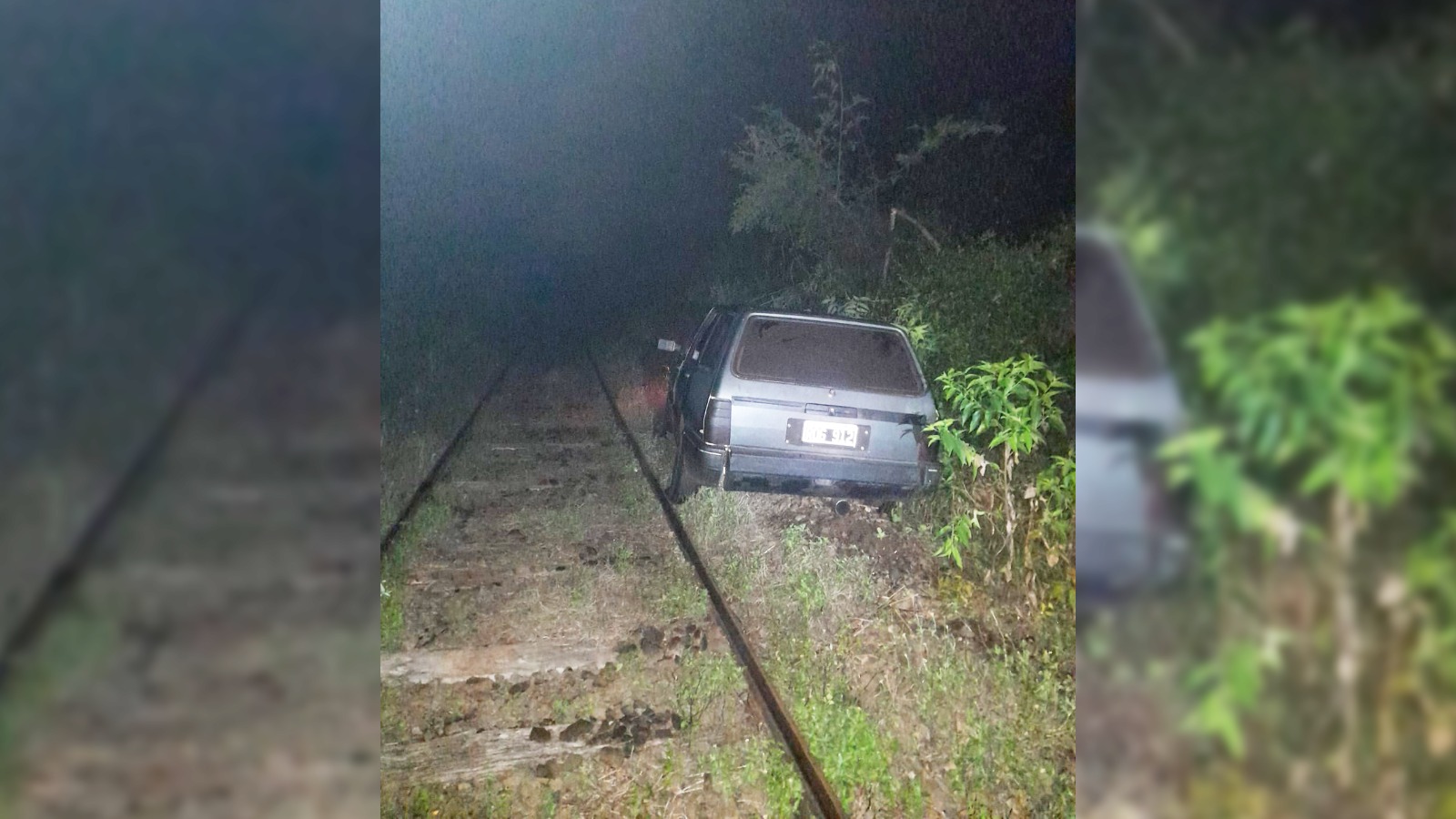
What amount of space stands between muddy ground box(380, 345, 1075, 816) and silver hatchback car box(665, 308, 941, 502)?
526 millimetres

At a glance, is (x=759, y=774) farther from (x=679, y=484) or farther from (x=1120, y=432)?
(x=679, y=484)

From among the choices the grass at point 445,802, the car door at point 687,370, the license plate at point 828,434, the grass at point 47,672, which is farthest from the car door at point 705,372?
the grass at point 47,672

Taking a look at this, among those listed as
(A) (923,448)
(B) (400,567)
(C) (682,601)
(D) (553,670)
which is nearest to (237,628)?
(D) (553,670)

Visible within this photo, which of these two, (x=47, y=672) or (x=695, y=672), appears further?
(x=695, y=672)

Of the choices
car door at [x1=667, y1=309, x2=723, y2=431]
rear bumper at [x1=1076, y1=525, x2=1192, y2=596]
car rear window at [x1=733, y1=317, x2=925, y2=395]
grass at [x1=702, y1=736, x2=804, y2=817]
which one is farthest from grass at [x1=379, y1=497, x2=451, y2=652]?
rear bumper at [x1=1076, y1=525, x2=1192, y2=596]

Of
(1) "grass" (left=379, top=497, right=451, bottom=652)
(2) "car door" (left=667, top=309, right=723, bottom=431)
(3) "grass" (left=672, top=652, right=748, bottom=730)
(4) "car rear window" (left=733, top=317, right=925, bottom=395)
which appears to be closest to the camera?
(3) "grass" (left=672, top=652, right=748, bottom=730)

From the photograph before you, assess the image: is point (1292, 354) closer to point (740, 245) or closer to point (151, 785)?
point (151, 785)

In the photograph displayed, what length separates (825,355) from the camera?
5195 millimetres

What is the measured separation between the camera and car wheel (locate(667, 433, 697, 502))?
623 centimetres

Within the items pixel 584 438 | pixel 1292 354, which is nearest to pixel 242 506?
pixel 1292 354

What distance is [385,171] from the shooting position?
6.14m

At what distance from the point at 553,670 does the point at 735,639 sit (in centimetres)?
85

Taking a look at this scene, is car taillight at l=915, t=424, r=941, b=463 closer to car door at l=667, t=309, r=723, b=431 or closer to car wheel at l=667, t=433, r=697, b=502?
car door at l=667, t=309, r=723, b=431

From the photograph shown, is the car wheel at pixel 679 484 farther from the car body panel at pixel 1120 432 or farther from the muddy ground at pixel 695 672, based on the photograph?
the car body panel at pixel 1120 432
